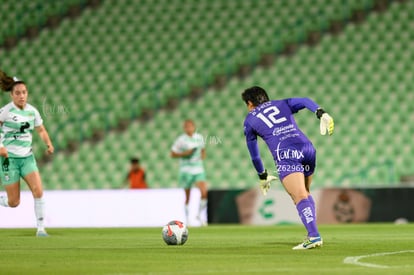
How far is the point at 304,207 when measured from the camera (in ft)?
31.0

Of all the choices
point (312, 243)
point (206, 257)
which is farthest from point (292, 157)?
point (206, 257)

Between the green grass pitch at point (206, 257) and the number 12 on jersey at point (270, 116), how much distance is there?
4.23 feet

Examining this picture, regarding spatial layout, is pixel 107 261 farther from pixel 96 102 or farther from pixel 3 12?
pixel 3 12

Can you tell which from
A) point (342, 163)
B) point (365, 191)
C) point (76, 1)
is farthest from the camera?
point (76, 1)

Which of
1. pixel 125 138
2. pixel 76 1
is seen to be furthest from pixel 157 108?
pixel 76 1

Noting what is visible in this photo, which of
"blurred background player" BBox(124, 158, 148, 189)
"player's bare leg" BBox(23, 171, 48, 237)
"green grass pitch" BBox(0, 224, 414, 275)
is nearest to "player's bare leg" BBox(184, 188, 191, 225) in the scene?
"blurred background player" BBox(124, 158, 148, 189)

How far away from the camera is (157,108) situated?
77.6 feet

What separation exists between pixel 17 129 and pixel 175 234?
128 inches

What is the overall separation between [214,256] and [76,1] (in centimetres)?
1820

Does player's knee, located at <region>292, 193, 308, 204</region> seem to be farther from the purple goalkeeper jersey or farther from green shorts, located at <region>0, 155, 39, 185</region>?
green shorts, located at <region>0, 155, 39, 185</region>

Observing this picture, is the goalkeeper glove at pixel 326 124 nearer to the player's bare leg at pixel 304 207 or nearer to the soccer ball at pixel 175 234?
the player's bare leg at pixel 304 207

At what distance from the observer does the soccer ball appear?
10609 millimetres

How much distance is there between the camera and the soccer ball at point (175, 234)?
34.8 ft

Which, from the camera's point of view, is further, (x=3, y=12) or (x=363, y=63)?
(x=3, y=12)
